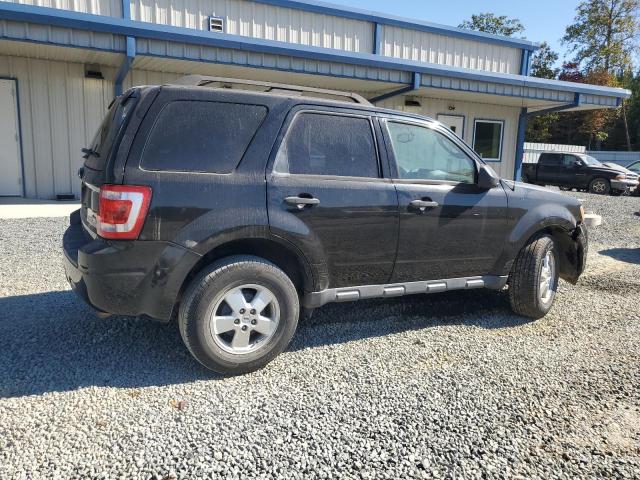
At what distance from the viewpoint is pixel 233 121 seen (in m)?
3.44

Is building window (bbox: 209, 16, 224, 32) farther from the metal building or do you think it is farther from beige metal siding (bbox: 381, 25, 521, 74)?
beige metal siding (bbox: 381, 25, 521, 74)

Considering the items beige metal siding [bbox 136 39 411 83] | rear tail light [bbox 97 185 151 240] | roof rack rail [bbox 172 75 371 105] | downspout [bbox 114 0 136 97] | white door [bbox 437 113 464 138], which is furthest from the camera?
white door [bbox 437 113 464 138]

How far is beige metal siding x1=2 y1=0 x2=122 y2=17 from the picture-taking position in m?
11.2

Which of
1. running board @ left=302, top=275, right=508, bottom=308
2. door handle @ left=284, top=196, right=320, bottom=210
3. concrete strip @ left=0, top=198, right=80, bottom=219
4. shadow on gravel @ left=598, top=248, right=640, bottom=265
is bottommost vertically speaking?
shadow on gravel @ left=598, top=248, right=640, bottom=265

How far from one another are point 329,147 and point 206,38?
23.2 ft

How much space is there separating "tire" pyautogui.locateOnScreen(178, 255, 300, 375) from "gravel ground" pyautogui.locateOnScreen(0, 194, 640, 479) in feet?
0.62

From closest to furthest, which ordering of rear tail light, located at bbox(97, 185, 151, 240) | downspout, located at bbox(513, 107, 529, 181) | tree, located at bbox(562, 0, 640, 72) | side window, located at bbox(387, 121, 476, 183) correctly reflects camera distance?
rear tail light, located at bbox(97, 185, 151, 240) < side window, located at bbox(387, 121, 476, 183) < downspout, located at bbox(513, 107, 529, 181) < tree, located at bbox(562, 0, 640, 72)

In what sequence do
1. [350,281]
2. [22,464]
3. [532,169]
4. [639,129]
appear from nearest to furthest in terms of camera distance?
[22,464] < [350,281] < [532,169] < [639,129]

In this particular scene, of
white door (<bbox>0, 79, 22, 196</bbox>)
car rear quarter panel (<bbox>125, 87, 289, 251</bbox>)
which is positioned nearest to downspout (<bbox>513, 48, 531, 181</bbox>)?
white door (<bbox>0, 79, 22, 196</bbox>)

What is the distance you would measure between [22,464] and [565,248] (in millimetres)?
4898

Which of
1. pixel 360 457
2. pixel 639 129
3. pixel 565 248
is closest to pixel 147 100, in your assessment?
pixel 360 457

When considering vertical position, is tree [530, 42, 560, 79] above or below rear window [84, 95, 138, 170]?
above

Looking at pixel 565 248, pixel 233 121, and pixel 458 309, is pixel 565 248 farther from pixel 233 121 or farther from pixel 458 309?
pixel 233 121

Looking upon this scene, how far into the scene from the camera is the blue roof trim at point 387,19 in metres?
14.0
